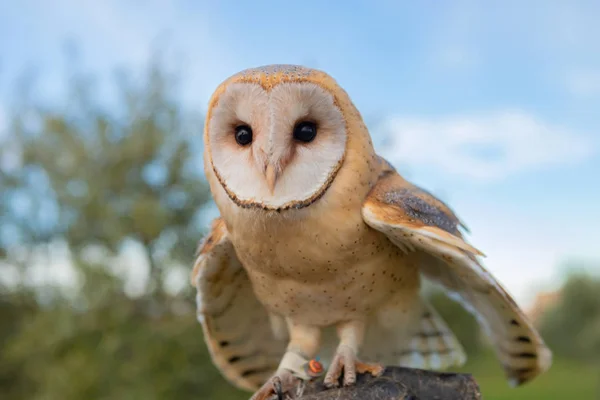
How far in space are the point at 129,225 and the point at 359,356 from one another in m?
4.27

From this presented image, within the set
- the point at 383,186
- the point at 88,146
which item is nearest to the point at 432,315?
the point at 383,186

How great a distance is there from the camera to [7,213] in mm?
6770

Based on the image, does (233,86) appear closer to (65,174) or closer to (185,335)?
(185,335)

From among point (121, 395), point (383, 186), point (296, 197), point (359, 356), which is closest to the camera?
point (296, 197)

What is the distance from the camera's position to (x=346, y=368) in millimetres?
1304

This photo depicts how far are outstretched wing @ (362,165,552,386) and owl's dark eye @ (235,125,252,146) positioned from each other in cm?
31

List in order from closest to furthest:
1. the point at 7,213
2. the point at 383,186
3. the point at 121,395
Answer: the point at 383,186, the point at 121,395, the point at 7,213

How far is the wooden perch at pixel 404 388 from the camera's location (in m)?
1.25

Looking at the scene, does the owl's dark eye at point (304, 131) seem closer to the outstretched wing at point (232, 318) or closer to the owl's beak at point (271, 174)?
the owl's beak at point (271, 174)

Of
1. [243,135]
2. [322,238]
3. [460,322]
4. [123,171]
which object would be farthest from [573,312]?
[243,135]

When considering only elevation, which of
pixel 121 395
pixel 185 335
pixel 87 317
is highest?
pixel 87 317

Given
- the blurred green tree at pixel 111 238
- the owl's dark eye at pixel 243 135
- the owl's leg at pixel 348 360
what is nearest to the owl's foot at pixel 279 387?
the owl's leg at pixel 348 360

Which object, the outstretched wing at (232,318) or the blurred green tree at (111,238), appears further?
the blurred green tree at (111,238)

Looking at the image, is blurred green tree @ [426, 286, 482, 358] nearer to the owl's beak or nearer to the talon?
the talon
